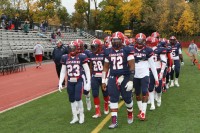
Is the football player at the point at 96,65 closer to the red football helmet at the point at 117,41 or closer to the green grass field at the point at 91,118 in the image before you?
the green grass field at the point at 91,118

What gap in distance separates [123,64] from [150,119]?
5.55 feet

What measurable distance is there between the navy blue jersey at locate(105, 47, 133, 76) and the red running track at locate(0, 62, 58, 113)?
14.7 ft

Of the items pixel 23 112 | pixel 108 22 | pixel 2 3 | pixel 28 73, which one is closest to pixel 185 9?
pixel 108 22

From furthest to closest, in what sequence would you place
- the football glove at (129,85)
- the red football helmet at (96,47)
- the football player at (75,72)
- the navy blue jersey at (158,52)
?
1. the navy blue jersey at (158,52)
2. the red football helmet at (96,47)
3. the football player at (75,72)
4. the football glove at (129,85)

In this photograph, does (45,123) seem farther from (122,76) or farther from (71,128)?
(122,76)

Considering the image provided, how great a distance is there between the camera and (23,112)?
395 inches

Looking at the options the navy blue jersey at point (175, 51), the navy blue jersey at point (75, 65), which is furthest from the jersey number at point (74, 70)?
the navy blue jersey at point (175, 51)

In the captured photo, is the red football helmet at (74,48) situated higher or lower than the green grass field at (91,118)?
higher

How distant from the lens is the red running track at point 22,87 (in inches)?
486

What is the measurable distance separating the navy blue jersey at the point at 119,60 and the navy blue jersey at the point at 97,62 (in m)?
1.32

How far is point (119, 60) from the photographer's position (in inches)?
303

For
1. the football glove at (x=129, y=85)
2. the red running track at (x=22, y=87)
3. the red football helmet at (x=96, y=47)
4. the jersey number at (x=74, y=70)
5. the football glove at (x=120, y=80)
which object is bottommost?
the red running track at (x=22, y=87)

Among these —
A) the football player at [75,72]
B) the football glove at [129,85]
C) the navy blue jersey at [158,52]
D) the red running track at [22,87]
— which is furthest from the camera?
the red running track at [22,87]

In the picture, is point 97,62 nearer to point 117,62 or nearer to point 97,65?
point 97,65
